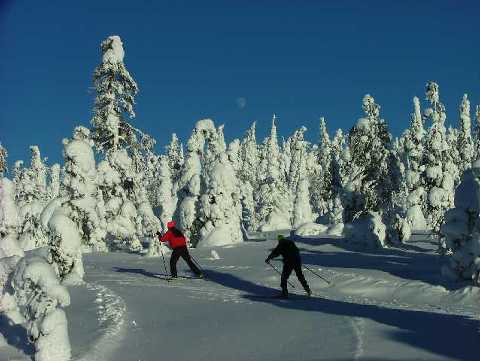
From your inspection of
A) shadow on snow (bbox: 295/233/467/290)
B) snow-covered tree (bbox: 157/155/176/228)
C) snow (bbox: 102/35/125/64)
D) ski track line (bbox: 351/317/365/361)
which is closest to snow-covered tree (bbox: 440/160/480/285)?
shadow on snow (bbox: 295/233/467/290)

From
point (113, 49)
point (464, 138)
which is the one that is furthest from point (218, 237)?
point (464, 138)

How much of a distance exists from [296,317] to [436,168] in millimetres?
23641

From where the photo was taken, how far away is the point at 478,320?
363 inches

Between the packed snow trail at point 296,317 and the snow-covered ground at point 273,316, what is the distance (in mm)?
18

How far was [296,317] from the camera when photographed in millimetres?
10539

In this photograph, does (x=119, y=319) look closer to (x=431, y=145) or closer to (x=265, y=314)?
(x=265, y=314)

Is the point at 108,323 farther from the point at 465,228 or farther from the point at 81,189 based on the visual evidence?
the point at 465,228

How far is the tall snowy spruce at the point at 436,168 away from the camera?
104ft

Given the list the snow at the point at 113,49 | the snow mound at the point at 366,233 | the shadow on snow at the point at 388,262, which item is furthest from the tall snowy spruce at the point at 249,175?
the shadow on snow at the point at 388,262

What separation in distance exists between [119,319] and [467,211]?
968cm

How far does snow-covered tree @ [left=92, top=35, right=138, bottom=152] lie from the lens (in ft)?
108

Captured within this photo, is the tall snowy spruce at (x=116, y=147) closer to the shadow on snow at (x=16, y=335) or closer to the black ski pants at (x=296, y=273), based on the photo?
the black ski pants at (x=296, y=273)

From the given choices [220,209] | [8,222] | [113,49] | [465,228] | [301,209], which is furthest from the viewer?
[301,209]

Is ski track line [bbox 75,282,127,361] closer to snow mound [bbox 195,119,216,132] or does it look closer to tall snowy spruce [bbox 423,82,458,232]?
tall snowy spruce [bbox 423,82,458,232]
